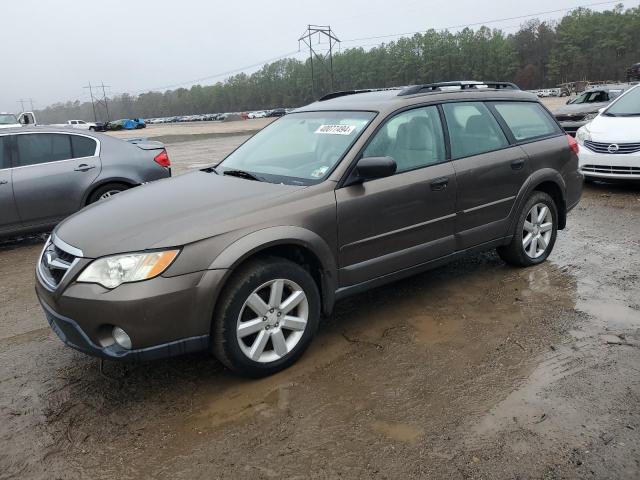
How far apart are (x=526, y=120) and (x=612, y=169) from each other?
426 cm

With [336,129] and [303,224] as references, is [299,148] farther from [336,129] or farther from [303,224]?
[303,224]

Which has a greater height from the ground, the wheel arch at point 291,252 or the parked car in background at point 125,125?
the parked car in background at point 125,125

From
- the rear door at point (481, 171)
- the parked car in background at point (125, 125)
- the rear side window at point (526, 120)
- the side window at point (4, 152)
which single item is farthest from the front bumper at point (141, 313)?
the parked car in background at point (125, 125)

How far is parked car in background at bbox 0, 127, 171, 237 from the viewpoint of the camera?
257 inches

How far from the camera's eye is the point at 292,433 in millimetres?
2811

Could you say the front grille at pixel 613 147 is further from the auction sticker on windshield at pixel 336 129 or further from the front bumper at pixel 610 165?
the auction sticker on windshield at pixel 336 129

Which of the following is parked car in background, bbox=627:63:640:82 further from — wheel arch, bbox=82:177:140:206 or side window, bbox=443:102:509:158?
wheel arch, bbox=82:177:140:206

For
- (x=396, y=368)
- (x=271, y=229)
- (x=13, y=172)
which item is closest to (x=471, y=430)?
(x=396, y=368)

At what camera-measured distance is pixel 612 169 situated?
8430 mm

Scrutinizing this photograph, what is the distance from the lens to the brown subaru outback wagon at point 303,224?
2.97m

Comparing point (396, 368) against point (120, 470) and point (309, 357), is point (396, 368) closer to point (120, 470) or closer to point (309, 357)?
point (309, 357)

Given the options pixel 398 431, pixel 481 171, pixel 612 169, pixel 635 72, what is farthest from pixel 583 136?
pixel 635 72

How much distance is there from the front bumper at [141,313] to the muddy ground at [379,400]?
0.39 meters

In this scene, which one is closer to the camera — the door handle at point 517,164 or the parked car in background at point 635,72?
the door handle at point 517,164
